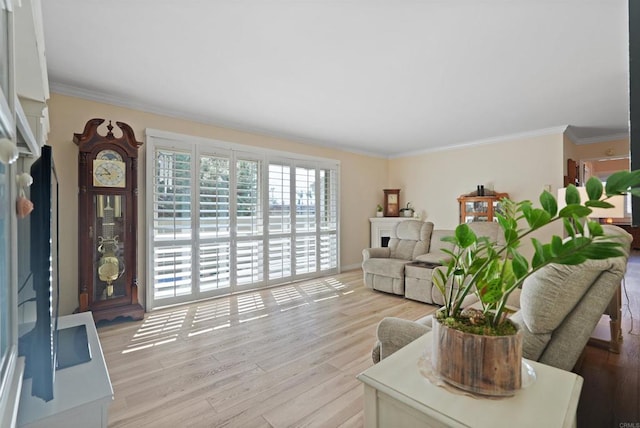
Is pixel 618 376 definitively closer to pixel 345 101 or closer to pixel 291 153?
pixel 345 101

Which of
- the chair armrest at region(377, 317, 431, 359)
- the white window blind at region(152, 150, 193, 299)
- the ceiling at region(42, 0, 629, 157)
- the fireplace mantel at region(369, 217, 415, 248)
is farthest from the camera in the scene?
the fireplace mantel at region(369, 217, 415, 248)

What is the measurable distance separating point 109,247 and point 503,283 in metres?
3.53

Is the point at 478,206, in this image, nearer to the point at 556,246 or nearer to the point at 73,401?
the point at 556,246

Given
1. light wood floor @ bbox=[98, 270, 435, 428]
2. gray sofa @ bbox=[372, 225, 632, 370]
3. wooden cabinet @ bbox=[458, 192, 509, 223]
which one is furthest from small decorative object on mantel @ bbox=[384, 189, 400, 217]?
gray sofa @ bbox=[372, 225, 632, 370]

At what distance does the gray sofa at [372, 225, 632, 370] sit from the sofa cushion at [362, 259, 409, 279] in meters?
A: 2.75

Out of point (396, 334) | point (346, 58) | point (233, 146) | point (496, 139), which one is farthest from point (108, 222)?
point (496, 139)

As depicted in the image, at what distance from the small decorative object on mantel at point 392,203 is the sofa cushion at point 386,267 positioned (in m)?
2.12

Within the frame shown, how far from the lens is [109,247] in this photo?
304 centimetres

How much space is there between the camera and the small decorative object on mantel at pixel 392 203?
20.3 feet

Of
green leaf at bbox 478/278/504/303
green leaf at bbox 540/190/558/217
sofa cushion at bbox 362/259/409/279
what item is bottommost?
sofa cushion at bbox 362/259/409/279

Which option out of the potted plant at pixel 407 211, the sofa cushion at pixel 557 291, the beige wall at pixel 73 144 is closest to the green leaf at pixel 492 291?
the sofa cushion at pixel 557 291

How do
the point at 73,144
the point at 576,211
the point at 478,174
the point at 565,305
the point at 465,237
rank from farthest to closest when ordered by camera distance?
the point at 478,174 → the point at 73,144 → the point at 565,305 → the point at 465,237 → the point at 576,211

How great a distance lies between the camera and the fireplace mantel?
5837 millimetres

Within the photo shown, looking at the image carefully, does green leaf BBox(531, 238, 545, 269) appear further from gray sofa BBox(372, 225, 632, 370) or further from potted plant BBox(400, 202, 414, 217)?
potted plant BBox(400, 202, 414, 217)
